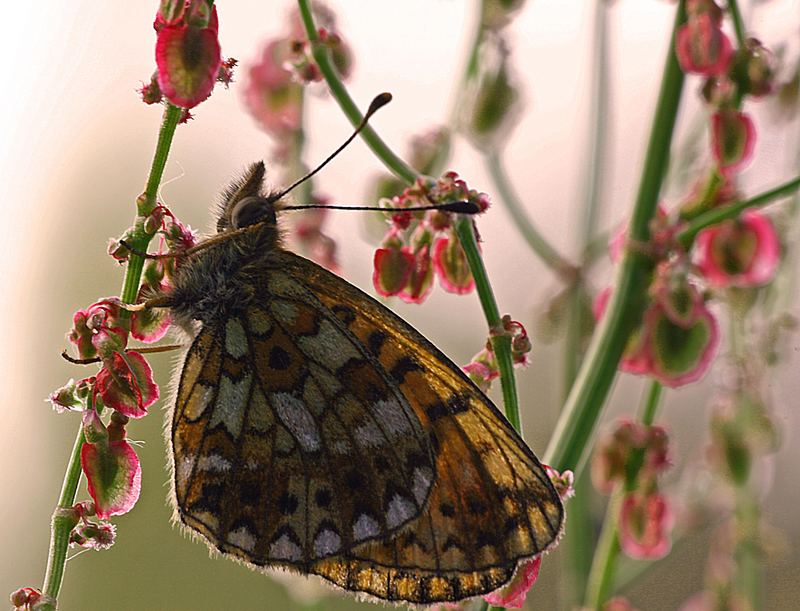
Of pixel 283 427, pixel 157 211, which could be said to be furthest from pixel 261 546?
pixel 157 211

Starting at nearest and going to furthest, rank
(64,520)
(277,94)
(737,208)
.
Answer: (64,520) < (737,208) < (277,94)

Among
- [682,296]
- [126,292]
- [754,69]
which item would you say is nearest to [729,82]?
[754,69]

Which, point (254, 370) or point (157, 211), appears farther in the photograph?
point (254, 370)

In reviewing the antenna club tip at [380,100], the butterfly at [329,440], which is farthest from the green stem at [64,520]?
the antenna club tip at [380,100]

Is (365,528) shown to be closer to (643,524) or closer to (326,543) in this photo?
(326,543)

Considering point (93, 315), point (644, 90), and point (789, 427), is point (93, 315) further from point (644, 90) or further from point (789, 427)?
point (644, 90)

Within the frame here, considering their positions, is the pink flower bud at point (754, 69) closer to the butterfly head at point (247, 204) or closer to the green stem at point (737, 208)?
the green stem at point (737, 208)

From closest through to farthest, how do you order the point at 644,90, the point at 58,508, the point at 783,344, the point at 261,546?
the point at 58,508 < the point at 261,546 < the point at 783,344 < the point at 644,90
